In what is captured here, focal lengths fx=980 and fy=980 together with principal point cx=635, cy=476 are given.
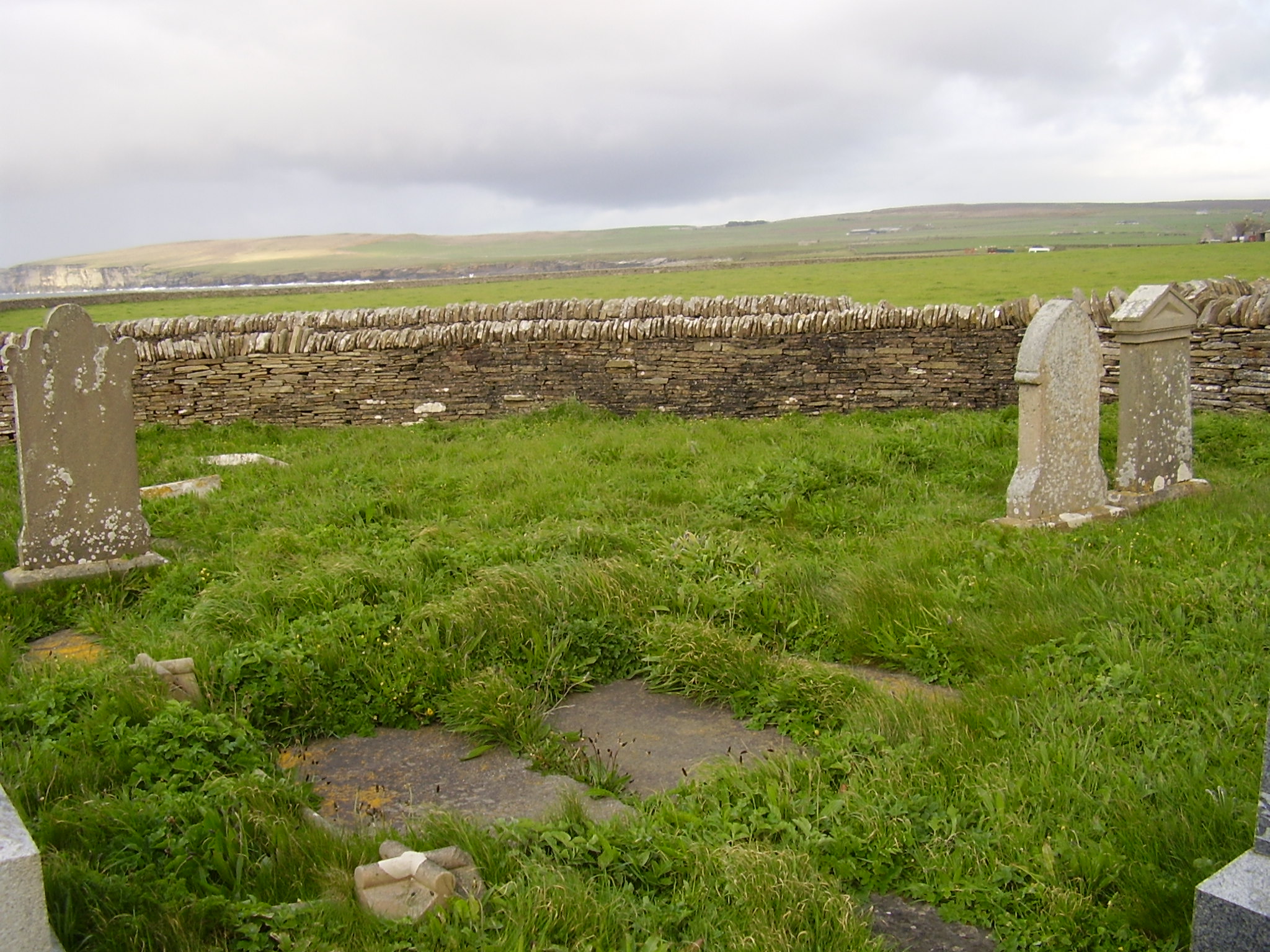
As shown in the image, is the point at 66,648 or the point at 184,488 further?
the point at 184,488

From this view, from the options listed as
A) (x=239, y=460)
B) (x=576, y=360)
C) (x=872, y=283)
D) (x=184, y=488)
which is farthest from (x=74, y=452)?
(x=872, y=283)

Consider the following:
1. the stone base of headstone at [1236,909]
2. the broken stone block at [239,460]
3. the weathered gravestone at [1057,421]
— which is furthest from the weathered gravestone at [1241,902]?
the broken stone block at [239,460]

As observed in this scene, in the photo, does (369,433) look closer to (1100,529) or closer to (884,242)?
(1100,529)

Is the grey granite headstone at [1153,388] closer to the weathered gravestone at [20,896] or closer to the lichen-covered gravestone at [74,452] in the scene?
the lichen-covered gravestone at [74,452]

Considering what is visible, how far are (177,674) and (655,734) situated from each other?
226 cm

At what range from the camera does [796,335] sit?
40.7 ft

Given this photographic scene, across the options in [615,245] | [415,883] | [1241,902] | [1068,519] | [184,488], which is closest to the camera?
[1241,902]

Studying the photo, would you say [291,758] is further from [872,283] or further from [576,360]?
[872,283]

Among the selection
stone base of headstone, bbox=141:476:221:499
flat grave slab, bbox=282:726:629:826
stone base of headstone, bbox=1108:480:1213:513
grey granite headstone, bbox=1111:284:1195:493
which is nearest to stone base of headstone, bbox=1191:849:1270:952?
flat grave slab, bbox=282:726:629:826

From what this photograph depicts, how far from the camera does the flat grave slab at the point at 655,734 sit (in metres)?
4.29

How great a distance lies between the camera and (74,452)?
692cm

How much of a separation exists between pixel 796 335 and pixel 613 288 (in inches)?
958

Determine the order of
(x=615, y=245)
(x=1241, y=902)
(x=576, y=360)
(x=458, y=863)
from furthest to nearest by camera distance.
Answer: (x=615, y=245), (x=576, y=360), (x=458, y=863), (x=1241, y=902)

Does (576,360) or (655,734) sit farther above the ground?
(576,360)
